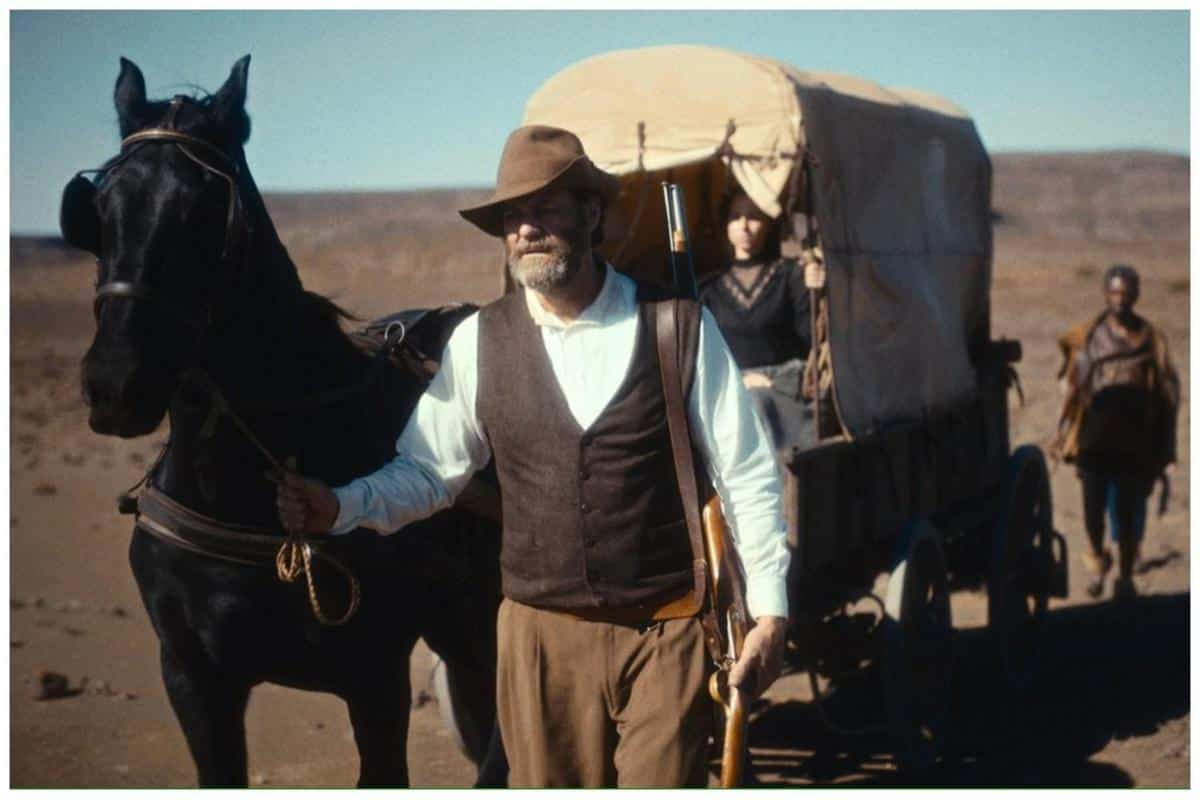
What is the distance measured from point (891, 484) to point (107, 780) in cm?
325

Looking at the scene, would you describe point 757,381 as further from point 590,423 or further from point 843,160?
point 590,423

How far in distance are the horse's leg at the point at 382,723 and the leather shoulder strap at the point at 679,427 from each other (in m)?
1.13

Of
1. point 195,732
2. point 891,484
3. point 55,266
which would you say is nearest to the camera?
point 195,732

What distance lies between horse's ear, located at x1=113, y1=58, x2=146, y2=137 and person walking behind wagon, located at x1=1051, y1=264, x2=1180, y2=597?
20.7 ft

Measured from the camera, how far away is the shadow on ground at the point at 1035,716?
5.97m

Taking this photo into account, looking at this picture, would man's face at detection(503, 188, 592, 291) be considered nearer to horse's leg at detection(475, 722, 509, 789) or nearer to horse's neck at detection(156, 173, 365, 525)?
horse's neck at detection(156, 173, 365, 525)

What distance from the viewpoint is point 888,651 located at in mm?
5797

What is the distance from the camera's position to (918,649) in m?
6.00

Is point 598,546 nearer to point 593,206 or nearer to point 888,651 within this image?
point 593,206

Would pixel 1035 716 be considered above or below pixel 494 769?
below

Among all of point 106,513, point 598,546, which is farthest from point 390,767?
point 106,513

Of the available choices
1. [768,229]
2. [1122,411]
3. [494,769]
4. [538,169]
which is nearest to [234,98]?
[538,169]

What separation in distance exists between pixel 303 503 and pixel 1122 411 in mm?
6489

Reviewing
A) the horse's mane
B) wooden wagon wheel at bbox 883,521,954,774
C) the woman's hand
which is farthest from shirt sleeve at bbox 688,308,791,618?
wooden wagon wheel at bbox 883,521,954,774
